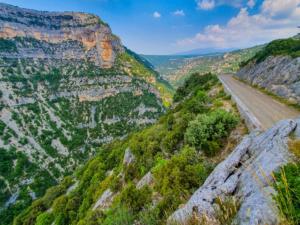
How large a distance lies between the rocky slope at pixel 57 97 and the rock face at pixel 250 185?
60.6 metres

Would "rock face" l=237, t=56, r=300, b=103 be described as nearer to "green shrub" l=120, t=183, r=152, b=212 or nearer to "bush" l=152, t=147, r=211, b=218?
"bush" l=152, t=147, r=211, b=218

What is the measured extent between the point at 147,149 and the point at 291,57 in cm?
1770

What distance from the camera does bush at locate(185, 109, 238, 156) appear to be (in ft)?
40.8

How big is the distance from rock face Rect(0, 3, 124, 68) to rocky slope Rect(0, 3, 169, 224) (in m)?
0.48

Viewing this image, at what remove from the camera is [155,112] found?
359ft

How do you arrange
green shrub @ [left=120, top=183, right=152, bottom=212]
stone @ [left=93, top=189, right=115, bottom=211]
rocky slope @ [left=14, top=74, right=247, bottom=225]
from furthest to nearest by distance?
stone @ [left=93, top=189, right=115, bottom=211], green shrub @ [left=120, top=183, right=152, bottom=212], rocky slope @ [left=14, top=74, right=247, bottom=225]

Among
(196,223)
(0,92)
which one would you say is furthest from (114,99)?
(196,223)

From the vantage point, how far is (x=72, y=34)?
13062 centimetres

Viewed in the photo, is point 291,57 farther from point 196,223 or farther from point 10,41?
point 10,41

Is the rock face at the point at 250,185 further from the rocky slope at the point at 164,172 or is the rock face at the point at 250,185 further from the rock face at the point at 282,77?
the rock face at the point at 282,77

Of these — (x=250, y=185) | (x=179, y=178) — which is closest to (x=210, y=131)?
(x=179, y=178)

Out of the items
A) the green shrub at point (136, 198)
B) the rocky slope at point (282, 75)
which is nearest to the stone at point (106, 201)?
the green shrub at point (136, 198)

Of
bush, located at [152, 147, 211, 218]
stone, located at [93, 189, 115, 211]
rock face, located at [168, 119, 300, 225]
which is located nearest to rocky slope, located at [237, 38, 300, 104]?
bush, located at [152, 147, 211, 218]

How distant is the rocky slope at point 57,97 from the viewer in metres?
70.6
